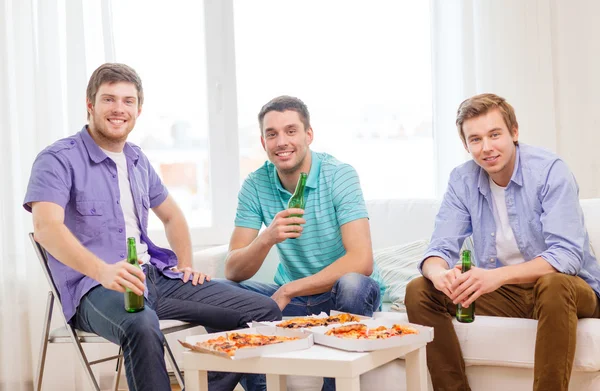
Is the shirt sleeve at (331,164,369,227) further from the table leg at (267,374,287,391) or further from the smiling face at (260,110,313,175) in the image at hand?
the table leg at (267,374,287,391)

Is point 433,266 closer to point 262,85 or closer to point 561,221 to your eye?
point 561,221

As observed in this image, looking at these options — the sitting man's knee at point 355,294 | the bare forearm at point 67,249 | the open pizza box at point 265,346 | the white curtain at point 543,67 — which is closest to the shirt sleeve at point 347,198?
the sitting man's knee at point 355,294

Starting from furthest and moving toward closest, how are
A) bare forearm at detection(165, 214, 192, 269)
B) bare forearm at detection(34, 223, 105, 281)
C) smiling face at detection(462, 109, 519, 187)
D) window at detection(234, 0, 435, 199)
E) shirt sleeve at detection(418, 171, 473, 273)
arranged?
window at detection(234, 0, 435, 199)
bare forearm at detection(165, 214, 192, 269)
shirt sleeve at detection(418, 171, 473, 273)
smiling face at detection(462, 109, 519, 187)
bare forearm at detection(34, 223, 105, 281)

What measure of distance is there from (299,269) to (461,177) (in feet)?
2.17

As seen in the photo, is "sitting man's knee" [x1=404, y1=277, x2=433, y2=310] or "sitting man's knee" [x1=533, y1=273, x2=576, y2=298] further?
"sitting man's knee" [x1=404, y1=277, x2=433, y2=310]

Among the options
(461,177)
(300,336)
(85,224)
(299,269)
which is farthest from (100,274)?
(461,177)

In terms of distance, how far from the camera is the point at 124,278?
2141 millimetres

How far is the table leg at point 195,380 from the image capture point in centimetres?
198

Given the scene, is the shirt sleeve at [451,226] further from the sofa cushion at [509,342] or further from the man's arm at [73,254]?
the man's arm at [73,254]

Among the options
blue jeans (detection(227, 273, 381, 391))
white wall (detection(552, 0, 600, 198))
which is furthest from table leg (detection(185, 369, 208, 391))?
white wall (detection(552, 0, 600, 198))

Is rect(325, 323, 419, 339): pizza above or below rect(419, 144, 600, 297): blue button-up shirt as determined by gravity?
below

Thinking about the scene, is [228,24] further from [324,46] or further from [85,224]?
[85,224]

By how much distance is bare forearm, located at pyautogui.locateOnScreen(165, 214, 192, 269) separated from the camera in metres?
2.79

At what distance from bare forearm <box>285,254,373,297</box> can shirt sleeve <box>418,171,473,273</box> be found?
19 centimetres
